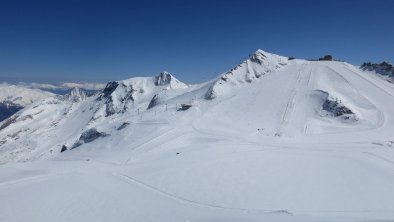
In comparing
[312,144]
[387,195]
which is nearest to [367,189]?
[387,195]

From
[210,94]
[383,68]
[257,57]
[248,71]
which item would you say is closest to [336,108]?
[210,94]

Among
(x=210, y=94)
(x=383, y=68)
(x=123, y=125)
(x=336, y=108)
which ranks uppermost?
(x=383, y=68)

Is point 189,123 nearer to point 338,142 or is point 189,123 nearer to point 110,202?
point 338,142

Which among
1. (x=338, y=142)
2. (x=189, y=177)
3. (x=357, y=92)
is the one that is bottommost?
(x=189, y=177)

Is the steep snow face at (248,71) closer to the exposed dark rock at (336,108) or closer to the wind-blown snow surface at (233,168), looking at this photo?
the wind-blown snow surface at (233,168)

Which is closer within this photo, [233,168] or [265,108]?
[233,168]

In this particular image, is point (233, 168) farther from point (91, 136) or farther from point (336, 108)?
point (91, 136)
